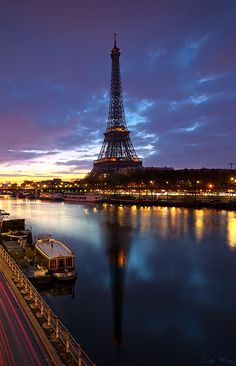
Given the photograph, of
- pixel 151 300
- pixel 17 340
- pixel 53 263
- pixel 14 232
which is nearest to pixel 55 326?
pixel 17 340

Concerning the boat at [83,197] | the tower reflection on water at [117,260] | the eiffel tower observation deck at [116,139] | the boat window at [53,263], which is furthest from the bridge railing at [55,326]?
the eiffel tower observation deck at [116,139]

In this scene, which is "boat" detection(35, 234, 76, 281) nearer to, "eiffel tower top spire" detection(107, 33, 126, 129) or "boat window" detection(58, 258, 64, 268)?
"boat window" detection(58, 258, 64, 268)

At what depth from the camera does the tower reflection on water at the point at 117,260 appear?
49.5 feet

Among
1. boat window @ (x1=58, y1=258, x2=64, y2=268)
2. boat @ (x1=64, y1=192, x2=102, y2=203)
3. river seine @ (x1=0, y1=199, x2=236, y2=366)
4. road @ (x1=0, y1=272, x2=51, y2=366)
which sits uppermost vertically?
boat @ (x1=64, y1=192, x2=102, y2=203)

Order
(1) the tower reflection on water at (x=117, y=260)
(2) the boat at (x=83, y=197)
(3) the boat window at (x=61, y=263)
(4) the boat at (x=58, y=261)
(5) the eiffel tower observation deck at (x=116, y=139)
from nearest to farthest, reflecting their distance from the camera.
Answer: (1) the tower reflection on water at (x=117, y=260) < (4) the boat at (x=58, y=261) < (3) the boat window at (x=61, y=263) < (2) the boat at (x=83, y=197) < (5) the eiffel tower observation deck at (x=116, y=139)

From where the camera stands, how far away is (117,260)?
26.7 metres

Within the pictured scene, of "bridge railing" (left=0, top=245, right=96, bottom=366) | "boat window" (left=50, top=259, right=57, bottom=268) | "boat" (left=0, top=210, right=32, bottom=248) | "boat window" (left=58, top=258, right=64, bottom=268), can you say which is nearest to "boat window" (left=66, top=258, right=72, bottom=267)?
"boat window" (left=58, top=258, right=64, bottom=268)

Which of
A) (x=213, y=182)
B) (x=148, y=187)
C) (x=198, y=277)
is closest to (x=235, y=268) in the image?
(x=198, y=277)

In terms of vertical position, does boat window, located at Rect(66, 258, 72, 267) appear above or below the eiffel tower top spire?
below

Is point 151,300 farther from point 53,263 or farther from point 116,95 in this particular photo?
point 116,95

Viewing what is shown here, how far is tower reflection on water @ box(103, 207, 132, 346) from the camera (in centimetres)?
1510

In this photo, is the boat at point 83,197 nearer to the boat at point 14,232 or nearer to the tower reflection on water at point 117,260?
the tower reflection on water at point 117,260

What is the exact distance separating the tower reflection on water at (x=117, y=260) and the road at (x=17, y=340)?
13.8 ft

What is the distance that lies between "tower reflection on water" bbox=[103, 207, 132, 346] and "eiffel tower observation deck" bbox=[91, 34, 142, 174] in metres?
78.3
